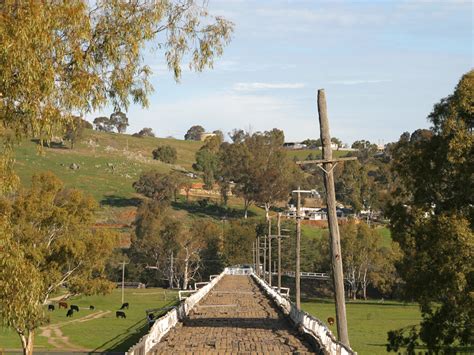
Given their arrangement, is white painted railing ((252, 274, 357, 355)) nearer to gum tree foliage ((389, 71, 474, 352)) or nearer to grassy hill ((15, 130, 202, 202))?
gum tree foliage ((389, 71, 474, 352))

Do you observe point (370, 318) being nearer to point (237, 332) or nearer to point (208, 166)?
point (237, 332)

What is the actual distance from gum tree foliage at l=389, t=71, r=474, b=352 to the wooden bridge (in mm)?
4405

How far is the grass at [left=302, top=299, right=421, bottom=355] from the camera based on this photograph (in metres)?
57.6

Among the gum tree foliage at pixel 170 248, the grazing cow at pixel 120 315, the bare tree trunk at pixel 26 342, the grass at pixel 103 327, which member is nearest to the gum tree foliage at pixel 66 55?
the bare tree trunk at pixel 26 342

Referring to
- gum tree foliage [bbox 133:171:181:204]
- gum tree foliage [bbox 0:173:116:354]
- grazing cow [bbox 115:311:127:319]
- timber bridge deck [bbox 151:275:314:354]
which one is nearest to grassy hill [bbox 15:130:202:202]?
gum tree foliage [bbox 133:171:181:204]

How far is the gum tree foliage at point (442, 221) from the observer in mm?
26953

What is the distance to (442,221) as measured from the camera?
2766 cm

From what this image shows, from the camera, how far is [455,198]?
93.9 ft

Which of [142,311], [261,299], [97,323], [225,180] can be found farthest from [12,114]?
[225,180]

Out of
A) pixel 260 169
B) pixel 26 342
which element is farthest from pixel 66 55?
pixel 260 169

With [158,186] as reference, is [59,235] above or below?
below

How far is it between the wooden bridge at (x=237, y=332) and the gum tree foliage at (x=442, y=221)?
4.41 metres

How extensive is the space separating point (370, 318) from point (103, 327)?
26.1 metres

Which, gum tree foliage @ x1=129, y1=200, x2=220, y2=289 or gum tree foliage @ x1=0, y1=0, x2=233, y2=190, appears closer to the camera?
gum tree foliage @ x1=0, y1=0, x2=233, y2=190
